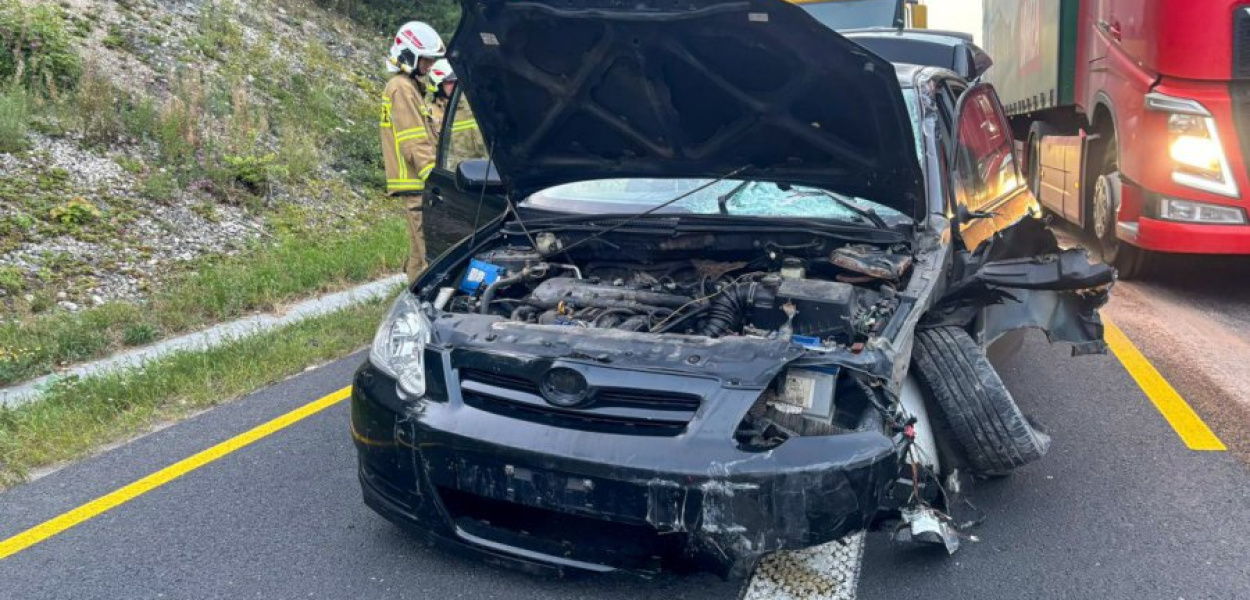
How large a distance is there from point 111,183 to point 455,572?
702 centimetres

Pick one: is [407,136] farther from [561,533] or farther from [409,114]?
[561,533]

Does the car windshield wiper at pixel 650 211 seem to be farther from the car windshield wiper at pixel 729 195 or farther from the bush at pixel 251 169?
the bush at pixel 251 169

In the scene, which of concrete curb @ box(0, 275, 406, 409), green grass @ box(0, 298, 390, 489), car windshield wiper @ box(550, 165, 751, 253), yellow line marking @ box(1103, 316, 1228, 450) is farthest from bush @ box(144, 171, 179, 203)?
yellow line marking @ box(1103, 316, 1228, 450)

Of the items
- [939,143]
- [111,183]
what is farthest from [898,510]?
[111,183]

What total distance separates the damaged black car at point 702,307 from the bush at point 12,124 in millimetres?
5512

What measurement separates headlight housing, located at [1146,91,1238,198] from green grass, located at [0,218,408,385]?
6503mm

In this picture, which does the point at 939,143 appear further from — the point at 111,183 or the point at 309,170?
the point at 309,170

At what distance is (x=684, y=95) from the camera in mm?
4023

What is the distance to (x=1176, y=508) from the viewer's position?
369 centimetres

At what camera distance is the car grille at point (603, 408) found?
295 cm

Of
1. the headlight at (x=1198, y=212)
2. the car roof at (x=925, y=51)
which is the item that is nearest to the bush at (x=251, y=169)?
the car roof at (x=925, y=51)

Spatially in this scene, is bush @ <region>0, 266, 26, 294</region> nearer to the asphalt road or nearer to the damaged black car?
the asphalt road

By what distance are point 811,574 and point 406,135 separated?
16.3ft

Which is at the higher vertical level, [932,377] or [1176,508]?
[932,377]
